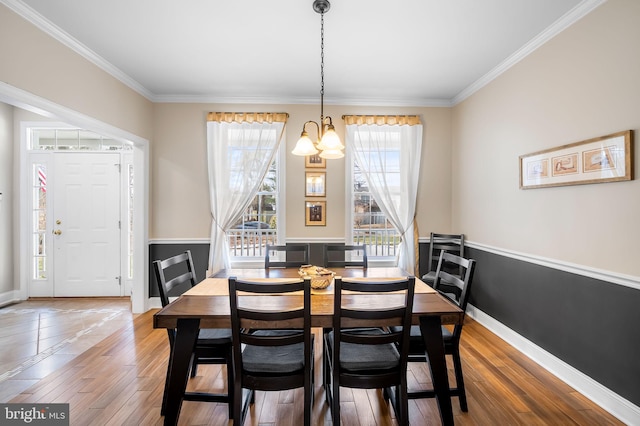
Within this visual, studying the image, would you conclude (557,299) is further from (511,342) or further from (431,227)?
(431,227)

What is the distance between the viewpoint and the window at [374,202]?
3.92 meters

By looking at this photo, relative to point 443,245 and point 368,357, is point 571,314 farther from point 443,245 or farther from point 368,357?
point 368,357

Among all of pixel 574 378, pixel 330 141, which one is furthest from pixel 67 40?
pixel 574 378

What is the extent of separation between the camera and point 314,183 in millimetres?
3953

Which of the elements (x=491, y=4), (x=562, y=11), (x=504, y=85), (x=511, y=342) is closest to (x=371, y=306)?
(x=511, y=342)

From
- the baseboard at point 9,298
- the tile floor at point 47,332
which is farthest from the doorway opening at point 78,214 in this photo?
the tile floor at point 47,332

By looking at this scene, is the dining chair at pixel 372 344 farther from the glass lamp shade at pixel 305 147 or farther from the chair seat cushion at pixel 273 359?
the glass lamp shade at pixel 305 147

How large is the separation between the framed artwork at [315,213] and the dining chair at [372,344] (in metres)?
2.22

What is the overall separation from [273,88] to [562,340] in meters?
3.75

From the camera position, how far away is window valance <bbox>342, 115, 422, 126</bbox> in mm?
3840

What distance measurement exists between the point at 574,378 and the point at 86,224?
5706mm

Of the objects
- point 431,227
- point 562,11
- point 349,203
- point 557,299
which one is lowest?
point 557,299

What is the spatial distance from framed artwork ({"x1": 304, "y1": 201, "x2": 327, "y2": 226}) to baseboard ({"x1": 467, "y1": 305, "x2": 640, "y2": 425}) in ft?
7.39

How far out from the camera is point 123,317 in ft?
11.7
